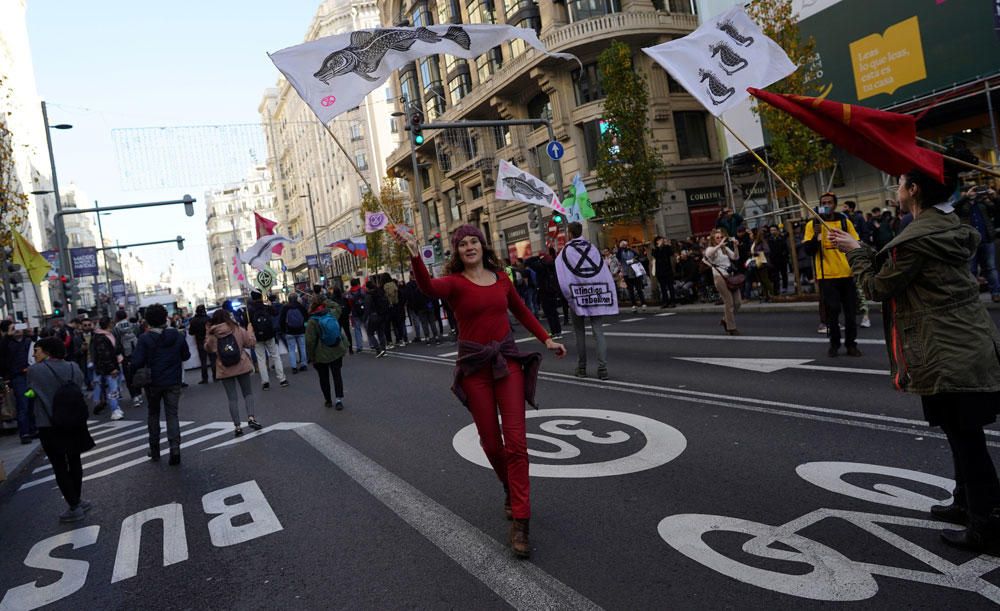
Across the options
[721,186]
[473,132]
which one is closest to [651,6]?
[721,186]

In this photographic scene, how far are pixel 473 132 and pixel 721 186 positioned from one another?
1565cm

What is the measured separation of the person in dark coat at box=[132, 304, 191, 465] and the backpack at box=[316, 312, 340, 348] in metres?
2.08

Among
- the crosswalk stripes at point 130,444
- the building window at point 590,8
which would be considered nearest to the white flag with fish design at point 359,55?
the crosswalk stripes at point 130,444

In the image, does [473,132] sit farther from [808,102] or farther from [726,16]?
[808,102]

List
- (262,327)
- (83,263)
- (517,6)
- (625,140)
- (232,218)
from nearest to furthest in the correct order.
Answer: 1. (262,327)
2. (625,140)
3. (517,6)
4. (83,263)
5. (232,218)

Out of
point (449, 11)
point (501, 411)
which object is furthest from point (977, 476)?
point (449, 11)

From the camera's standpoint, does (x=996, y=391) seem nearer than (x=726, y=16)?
Yes

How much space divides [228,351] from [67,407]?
276 centimetres

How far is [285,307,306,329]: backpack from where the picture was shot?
15.8 metres

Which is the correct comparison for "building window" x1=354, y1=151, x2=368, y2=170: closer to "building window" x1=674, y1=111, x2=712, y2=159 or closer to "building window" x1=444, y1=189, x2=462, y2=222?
"building window" x1=444, y1=189, x2=462, y2=222

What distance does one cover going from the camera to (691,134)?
108 ft

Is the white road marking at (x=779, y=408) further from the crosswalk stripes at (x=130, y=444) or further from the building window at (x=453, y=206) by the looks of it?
the building window at (x=453, y=206)

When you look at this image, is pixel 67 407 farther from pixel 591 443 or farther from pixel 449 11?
pixel 449 11

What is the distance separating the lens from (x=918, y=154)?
3.73 metres
